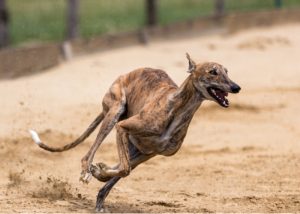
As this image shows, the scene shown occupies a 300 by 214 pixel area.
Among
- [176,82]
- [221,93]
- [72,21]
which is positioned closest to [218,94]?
[221,93]

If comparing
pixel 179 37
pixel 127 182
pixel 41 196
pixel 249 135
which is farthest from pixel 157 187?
pixel 179 37

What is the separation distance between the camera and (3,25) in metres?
12.6

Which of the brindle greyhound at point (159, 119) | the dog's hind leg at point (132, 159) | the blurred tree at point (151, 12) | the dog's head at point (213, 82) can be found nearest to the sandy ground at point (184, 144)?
the dog's hind leg at point (132, 159)

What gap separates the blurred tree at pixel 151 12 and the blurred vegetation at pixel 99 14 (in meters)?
0.36

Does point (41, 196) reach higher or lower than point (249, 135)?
higher

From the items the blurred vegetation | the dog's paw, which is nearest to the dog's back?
the dog's paw

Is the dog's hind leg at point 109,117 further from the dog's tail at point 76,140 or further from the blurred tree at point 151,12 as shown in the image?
the blurred tree at point 151,12

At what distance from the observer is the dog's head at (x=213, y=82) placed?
6012 mm

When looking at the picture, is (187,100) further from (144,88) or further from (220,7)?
(220,7)

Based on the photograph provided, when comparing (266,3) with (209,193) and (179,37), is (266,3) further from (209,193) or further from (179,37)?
(209,193)

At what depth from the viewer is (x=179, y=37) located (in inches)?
541

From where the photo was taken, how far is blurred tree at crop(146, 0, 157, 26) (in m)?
14.3

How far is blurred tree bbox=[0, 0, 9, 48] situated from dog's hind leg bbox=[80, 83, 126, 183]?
5951 millimetres

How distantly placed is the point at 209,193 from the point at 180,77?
3816 millimetres
